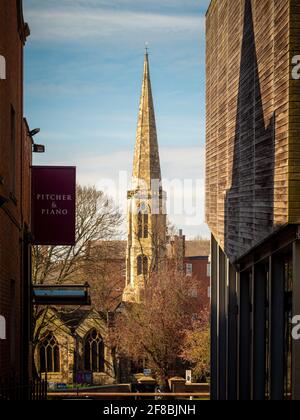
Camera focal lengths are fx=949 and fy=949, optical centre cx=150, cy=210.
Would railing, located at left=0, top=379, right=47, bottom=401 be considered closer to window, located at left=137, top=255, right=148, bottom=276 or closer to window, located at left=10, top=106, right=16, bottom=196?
window, located at left=10, top=106, right=16, bottom=196

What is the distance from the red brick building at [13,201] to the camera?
47.5 feet

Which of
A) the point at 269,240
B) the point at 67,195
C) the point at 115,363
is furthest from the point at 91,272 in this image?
the point at 269,240

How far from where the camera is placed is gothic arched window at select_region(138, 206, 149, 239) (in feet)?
307

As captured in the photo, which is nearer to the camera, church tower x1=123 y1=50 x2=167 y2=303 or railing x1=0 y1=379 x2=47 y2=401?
railing x1=0 y1=379 x2=47 y2=401

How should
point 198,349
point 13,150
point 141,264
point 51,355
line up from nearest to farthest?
point 13,150 → point 198,349 → point 51,355 → point 141,264

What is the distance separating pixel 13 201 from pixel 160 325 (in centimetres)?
4441

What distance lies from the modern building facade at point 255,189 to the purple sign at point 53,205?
3679mm

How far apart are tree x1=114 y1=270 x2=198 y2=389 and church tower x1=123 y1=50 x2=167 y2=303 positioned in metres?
21.0

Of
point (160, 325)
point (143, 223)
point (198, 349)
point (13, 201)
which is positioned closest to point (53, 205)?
point (13, 201)

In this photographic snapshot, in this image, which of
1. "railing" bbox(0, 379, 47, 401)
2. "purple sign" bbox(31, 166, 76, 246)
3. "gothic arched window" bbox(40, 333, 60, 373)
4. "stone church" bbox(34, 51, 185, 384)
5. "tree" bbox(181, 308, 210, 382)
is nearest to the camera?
"railing" bbox(0, 379, 47, 401)

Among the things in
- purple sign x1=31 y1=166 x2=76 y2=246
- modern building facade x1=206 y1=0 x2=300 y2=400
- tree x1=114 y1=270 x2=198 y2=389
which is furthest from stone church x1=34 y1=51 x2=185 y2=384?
purple sign x1=31 y1=166 x2=76 y2=246

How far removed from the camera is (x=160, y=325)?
60.2m

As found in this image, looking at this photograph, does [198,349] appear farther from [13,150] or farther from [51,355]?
[13,150]

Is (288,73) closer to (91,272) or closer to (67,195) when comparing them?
(67,195)
